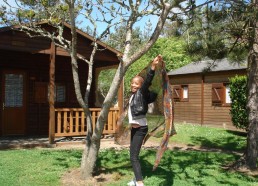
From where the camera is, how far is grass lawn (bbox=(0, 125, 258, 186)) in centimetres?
676

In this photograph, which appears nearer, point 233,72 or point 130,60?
point 130,60

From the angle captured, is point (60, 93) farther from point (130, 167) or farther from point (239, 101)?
point (239, 101)

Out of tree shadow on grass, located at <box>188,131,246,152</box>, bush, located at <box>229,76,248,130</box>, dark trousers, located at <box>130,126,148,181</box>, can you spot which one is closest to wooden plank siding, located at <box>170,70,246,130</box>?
bush, located at <box>229,76,248,130</box>

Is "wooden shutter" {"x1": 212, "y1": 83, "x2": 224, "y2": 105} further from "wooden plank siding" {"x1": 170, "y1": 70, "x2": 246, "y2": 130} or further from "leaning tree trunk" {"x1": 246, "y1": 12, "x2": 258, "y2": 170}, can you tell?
"leaning tree trunk" {"x1": 246, "y1": 12, "x2": 258, "y2": 170}

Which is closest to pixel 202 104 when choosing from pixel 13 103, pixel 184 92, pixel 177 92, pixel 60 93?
pixel 184 92

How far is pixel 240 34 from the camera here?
8.41 metres

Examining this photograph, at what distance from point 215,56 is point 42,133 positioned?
786 centimetres

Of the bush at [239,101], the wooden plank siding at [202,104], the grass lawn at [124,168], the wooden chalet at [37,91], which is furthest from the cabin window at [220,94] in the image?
the grass lawn at [124,168]

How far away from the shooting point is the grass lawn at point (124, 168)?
6.76m

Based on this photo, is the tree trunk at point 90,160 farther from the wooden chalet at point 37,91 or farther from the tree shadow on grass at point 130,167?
the wooden chalet at point 37,91

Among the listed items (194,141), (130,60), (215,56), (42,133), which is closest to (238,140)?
(194,141)

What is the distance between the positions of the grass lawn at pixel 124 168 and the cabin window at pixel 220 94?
9.47 m

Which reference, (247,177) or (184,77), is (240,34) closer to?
(247,177)

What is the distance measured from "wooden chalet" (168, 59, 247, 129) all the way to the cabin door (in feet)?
31.4
